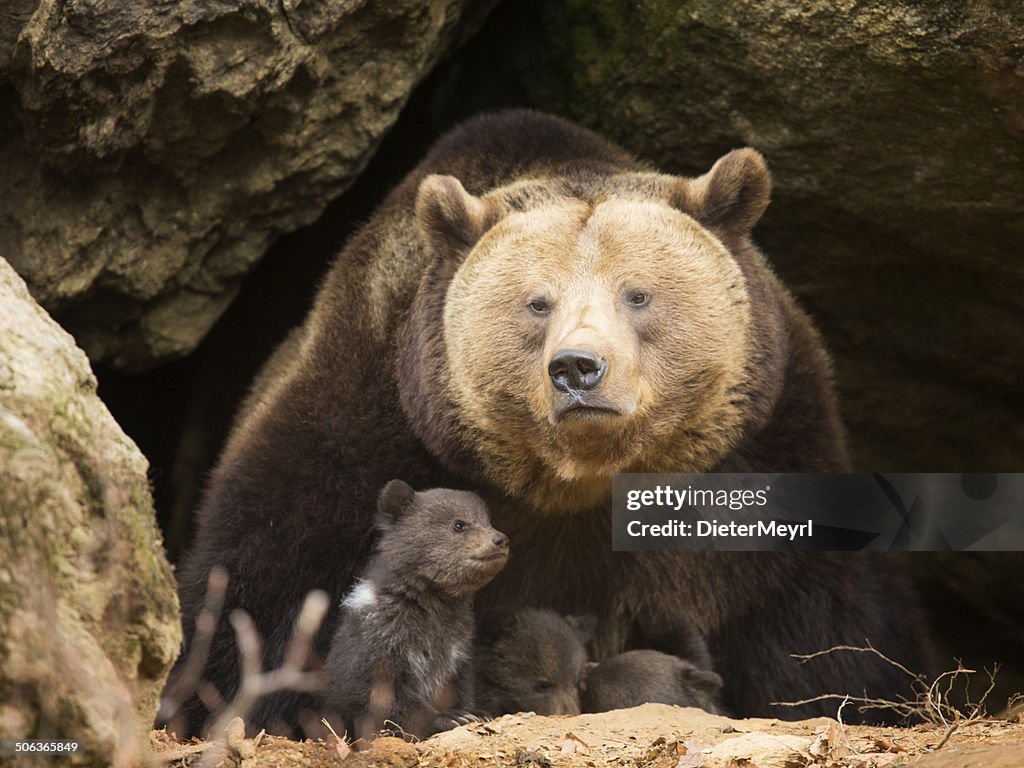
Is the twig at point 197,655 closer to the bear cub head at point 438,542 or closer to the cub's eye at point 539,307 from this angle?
the bear cub head at point 438,542

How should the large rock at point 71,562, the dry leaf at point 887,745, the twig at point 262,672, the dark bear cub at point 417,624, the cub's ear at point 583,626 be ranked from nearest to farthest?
the large rock at point 71,562, the twig at point 262,672, the dry leaf at point 887,745, the dark bear cub at point 417,624, the cub's ear at point 583,626

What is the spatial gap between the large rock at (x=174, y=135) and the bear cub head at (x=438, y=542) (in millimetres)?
1932

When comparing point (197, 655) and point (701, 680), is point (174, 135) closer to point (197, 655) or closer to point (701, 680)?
point (197, 655)

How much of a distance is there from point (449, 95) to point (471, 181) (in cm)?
184

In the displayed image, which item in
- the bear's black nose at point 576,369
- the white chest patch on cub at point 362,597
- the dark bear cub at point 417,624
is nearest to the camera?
the bear's black nose at point 576,369

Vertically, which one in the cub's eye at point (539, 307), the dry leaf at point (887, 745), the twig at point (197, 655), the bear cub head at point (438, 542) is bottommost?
the twig at point (197, 655)

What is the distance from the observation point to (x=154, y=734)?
4.37m

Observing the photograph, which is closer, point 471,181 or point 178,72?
point 178,72

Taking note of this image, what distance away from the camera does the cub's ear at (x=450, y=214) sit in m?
5.34

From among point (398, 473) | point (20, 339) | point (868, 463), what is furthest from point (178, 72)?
point (868, 463)

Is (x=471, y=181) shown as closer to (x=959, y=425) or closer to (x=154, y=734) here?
(x=154, y=734)

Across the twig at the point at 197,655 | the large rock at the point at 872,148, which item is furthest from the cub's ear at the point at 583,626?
the large rock at the point at 872,148

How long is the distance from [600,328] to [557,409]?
1.11ft

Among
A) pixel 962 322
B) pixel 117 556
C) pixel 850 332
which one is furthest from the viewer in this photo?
pixel 850 332
